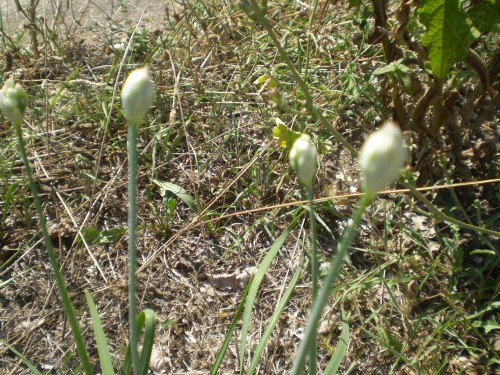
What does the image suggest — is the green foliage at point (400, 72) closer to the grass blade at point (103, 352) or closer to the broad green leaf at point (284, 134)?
the broad green leaf at point (284, 134)

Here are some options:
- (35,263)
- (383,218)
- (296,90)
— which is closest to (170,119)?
(296,90)

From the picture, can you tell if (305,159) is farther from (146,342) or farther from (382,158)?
(146,342)

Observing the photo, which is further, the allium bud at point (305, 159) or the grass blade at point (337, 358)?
the grass blade at point (337, 358)

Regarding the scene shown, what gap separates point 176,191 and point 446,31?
1.07m

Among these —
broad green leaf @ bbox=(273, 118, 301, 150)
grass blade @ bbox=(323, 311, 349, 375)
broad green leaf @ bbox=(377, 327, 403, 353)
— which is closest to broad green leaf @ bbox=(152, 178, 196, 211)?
broad green leaf @ bbox=(273, 118, 301, 150)

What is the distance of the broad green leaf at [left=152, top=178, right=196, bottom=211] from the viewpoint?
2178mm

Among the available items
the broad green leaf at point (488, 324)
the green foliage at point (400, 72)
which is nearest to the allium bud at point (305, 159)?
the green foliage at point (400, 72)

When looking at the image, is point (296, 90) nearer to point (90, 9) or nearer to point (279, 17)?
point (279, 17)

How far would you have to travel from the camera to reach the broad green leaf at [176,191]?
7.14 ft

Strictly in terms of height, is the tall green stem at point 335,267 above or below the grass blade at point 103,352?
above

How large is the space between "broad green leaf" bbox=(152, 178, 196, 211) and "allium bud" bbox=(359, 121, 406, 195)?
5.03 feet

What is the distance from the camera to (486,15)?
5.55ft

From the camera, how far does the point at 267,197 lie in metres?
2.25

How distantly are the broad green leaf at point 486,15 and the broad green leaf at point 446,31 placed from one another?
0.15 feet
